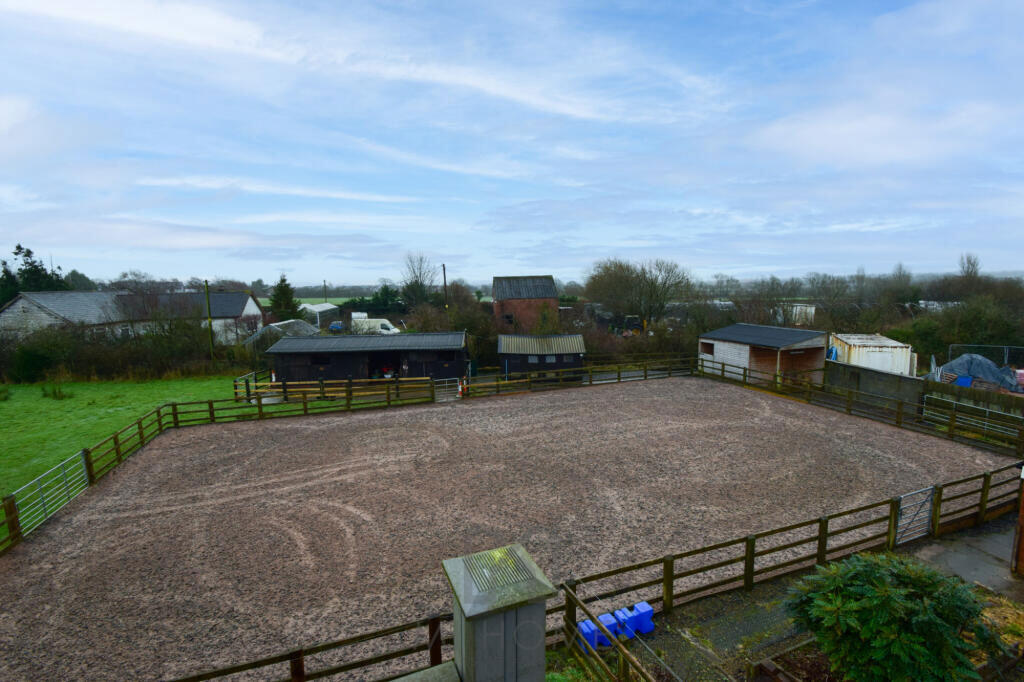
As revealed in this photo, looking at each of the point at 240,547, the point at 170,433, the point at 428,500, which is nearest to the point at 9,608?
the point at 240,547

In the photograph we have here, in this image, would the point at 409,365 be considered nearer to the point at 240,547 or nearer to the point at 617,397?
the point at 617,397

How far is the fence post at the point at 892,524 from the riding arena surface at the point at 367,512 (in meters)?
1.62

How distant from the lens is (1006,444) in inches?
496

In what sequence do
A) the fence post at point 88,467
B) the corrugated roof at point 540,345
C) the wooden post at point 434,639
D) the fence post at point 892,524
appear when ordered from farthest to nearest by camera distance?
1. the corrugated roof at point 540,345
2. the fence post at point 88,467
3. the fence post at point 892,524
4. the wooden post at point 434,639

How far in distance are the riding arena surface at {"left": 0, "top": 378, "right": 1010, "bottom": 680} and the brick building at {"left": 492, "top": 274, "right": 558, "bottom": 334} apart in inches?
836

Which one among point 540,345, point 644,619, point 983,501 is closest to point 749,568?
point 644,619

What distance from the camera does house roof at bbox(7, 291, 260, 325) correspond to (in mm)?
33031

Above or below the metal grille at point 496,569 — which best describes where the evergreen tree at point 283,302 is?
above

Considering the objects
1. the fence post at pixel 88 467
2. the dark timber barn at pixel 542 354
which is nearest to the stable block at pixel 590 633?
the fence post at pixel 88 467

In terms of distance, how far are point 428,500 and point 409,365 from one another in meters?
14.5

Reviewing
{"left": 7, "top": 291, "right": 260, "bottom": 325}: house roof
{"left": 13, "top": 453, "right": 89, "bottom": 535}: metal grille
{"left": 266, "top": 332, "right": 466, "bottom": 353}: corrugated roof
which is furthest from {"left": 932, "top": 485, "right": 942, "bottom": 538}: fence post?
{"left": 7, "top": 291, "right": 260, "bottom": 325}: house roof

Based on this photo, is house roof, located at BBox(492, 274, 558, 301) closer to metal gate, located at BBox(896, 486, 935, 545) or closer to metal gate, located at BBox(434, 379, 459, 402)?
metal gate, located at BBox(434, 379, 459, 402)

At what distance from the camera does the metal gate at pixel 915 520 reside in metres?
7.74

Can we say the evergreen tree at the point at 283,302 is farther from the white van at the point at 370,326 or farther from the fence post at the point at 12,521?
the fence post at the point at 12,521
